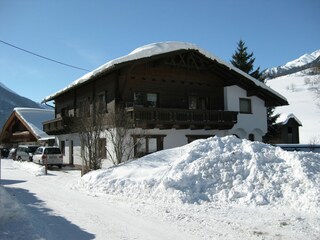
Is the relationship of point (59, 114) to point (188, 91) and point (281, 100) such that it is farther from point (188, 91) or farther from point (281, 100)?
point (281, 100)

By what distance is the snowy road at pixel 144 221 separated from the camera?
7418 mm

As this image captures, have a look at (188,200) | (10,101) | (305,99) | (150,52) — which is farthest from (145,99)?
(10,101)

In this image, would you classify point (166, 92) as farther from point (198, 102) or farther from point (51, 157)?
point (51, 157)

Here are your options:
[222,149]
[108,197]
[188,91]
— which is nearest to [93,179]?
[108,197]

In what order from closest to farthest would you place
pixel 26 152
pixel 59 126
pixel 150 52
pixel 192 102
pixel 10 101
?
pixel 150 52
pixel 192 102
pixel 59 126
pixel 26 152
pixel 10 101

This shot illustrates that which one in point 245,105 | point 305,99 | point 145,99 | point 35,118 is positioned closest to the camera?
point 145,99

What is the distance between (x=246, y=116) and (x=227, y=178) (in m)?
18.0

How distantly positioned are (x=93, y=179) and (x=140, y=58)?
10.2m

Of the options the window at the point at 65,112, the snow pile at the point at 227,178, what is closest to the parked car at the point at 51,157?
the window at the point at 65,112

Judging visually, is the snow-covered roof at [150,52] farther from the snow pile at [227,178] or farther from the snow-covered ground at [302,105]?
Answer: the snow-covered ground at [302,105]

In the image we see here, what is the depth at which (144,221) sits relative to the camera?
8656mm

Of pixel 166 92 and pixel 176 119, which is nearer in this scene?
pixel 176 119

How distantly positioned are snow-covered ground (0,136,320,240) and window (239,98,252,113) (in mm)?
14662

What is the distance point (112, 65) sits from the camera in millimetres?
21219
